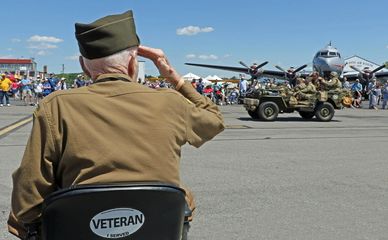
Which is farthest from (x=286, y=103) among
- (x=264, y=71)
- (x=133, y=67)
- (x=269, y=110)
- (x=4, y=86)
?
(x=264, y=71)

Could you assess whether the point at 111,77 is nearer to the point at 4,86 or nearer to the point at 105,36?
the point at 105,36

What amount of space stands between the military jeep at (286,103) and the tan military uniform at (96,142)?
14.8 meters

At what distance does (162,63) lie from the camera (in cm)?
208

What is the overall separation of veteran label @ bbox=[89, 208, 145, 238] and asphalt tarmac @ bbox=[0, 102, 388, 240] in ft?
8.53

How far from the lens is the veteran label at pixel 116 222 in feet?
5.10

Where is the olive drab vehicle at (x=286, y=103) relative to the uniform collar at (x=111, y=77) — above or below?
below

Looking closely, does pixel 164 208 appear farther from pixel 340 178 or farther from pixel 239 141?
pixel 239 141

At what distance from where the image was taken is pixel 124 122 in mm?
1733

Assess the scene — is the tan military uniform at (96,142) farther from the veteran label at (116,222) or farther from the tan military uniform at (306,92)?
the tan military uniform at (306,92)

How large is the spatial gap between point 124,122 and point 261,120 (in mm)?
15288

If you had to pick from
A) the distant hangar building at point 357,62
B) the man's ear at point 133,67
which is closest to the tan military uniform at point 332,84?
the man's ear at point 133,67

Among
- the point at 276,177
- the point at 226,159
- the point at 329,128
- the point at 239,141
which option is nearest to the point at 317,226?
the point at 276,177

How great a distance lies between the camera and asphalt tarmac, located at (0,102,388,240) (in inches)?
174

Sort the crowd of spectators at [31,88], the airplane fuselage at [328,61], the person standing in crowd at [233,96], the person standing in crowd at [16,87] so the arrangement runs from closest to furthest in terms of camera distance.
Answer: the crowd of spectators at [31,88]
the person standing in crowd at [233,96]
the person standing in crowd at [16,87]
the airplane fuselage at [328,61]
